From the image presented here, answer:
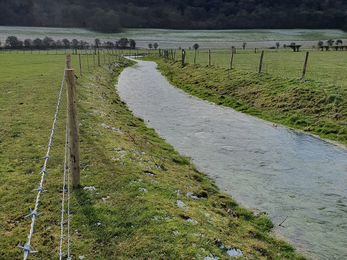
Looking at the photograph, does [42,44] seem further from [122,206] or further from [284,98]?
[122,206]

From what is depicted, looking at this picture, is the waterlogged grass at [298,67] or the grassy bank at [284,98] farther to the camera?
the waterlogged grass at [298,67]

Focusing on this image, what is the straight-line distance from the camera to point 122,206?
23.0 feet

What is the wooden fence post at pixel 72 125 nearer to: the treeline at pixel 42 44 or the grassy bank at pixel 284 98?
the grassy bank at pixel 284 98

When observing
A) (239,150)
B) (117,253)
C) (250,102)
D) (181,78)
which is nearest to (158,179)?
(117,253)

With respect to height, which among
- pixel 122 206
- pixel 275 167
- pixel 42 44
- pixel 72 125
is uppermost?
pixel 42 44

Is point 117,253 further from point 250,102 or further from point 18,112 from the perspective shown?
point 250,102

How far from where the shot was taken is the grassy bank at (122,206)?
5699mm

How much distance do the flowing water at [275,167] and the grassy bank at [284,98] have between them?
1390 mm

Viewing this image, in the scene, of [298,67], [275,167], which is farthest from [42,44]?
[275,167]

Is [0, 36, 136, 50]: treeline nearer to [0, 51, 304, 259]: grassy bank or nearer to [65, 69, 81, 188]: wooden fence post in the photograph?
[0, 51, 304, 259]: grassy bank

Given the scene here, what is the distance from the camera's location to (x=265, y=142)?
14.8 m

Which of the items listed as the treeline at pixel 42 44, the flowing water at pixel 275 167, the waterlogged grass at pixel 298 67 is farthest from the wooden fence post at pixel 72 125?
the treeline at pixel 42 44

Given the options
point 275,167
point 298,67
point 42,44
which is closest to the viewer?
point 275,167

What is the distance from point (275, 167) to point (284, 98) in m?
11.0
